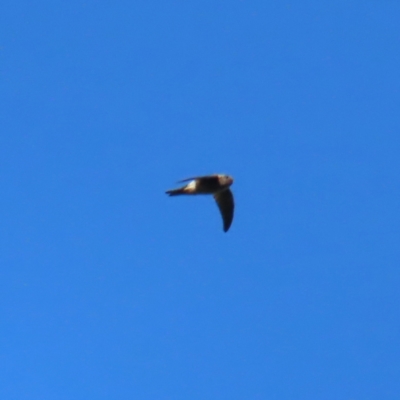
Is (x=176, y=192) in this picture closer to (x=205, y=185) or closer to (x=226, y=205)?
(x=205, y=185)

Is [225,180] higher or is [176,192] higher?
[225,180]

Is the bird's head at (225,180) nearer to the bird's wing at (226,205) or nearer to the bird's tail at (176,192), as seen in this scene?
the bird's tail at (176,192)

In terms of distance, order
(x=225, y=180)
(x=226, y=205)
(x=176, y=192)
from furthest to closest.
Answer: (x=226, y=205)
(x=225, y=180)
(x=176, y=192)

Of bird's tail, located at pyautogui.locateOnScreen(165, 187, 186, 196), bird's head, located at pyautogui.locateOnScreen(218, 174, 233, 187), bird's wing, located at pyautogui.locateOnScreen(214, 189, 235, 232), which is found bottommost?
bird's tail, located at pyautogui.locateOnScreen(165, 187, 186, 196)

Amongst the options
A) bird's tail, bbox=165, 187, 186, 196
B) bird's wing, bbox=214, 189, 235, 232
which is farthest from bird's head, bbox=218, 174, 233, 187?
bird's wing, bbox=214, 189, 235, 232

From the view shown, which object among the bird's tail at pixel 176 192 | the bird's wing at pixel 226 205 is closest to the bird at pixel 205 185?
the bird's tail at pixel 176 192

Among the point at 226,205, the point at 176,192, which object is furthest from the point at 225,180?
the point at 226,205

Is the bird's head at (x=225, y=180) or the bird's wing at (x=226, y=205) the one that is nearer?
the bird's head at (x=225, y=180)

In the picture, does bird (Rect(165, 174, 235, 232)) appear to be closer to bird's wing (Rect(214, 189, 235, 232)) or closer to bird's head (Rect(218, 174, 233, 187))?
bird's head (Rect(218, 174, 233, 187))

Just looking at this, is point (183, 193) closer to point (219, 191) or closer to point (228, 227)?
point (219, 191)
